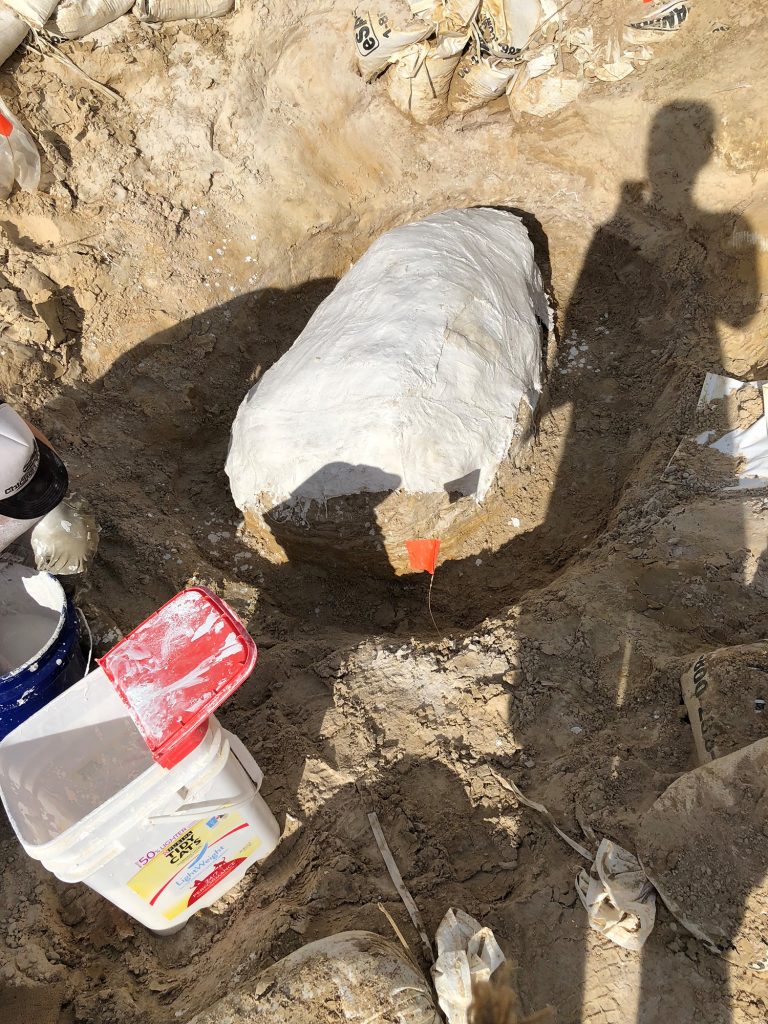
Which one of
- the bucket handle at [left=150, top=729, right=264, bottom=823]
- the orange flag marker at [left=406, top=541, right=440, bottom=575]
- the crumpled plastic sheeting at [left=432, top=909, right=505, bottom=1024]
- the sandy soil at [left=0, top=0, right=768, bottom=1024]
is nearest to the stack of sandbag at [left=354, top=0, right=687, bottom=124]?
the sandy soil at [left=0, top=0, right=768, bottom=1024]

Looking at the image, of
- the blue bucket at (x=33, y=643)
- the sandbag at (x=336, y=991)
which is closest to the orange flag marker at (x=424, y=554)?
the blue bucket at (x=33, y=643)

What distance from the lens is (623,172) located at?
15.4ft

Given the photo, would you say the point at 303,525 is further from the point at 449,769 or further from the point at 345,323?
the point at 449,769

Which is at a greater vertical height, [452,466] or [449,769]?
[452,466]

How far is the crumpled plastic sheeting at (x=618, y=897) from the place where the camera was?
1773mm

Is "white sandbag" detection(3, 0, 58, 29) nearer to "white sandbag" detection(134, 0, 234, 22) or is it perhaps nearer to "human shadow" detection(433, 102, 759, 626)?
"white sandbag" detection(134, 0, 234, 22)

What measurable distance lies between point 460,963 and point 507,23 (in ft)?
18.0

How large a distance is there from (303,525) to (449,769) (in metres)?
1.56

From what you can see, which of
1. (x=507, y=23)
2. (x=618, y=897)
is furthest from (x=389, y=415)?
(x=507, y=23)

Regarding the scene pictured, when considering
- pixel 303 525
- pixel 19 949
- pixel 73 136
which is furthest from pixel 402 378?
pixel 73 136

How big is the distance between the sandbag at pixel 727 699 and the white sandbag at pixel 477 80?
4.46m

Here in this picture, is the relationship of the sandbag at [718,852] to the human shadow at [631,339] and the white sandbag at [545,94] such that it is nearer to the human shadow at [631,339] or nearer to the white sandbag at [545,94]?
the human shadow at [631,339]

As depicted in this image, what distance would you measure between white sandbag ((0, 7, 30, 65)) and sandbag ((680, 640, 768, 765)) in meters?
5.33

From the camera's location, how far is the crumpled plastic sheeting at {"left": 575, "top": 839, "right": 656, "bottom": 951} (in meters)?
1.77
